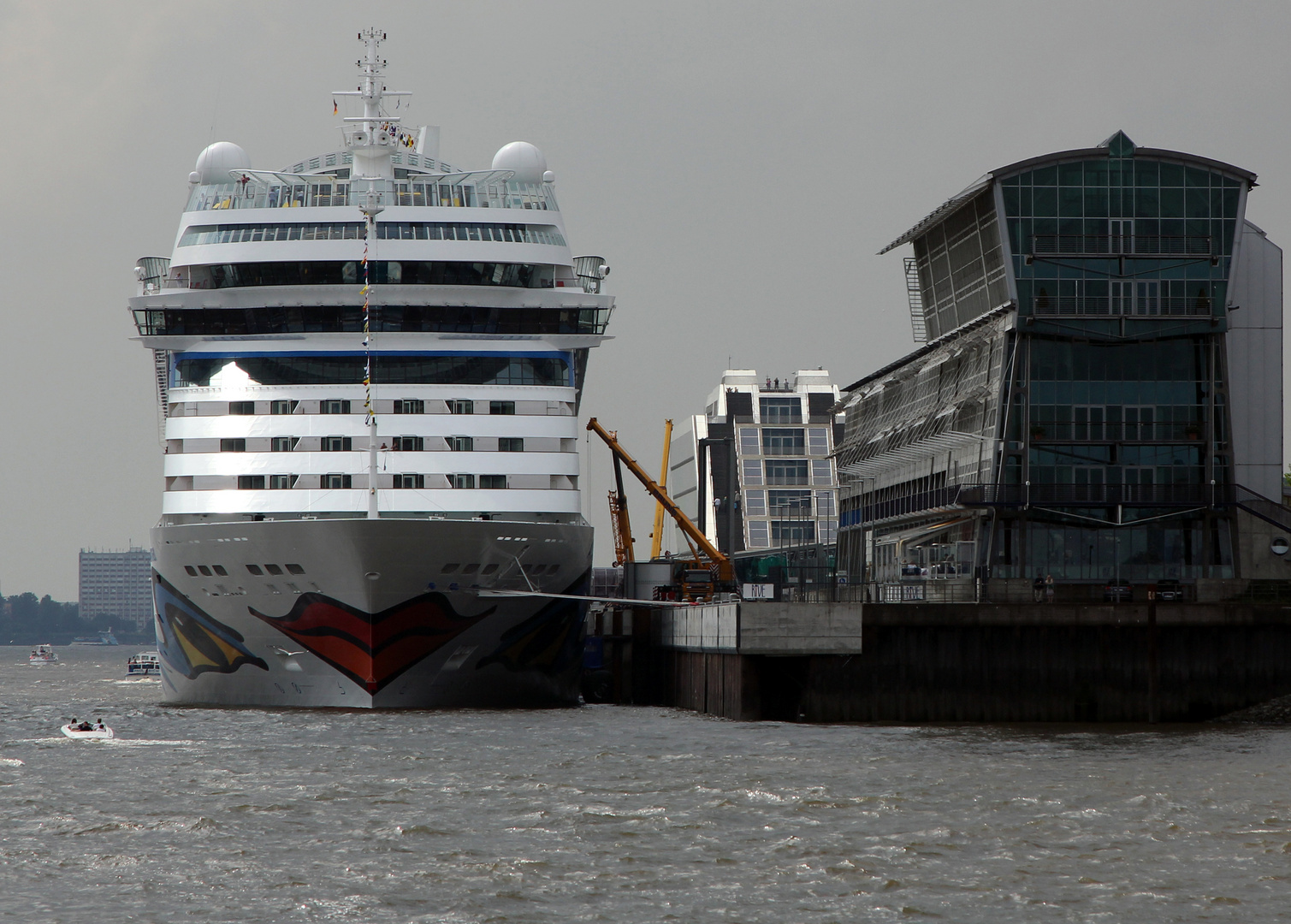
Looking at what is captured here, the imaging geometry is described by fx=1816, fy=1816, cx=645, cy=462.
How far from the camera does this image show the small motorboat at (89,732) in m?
50.5

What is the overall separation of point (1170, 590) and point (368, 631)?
1096 inches

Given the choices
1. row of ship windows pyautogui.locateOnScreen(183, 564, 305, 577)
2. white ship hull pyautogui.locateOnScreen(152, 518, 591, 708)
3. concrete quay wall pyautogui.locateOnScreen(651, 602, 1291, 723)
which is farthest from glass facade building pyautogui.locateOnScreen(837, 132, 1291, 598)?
row of ship windows pyautogui.locateOnScreen(183, 564, 305, 577)

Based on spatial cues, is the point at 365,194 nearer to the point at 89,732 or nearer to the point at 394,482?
the point at 394,482

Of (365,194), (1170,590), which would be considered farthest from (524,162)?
(1170,590)

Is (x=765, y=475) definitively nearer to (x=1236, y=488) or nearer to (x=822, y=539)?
(x=822, y=539)

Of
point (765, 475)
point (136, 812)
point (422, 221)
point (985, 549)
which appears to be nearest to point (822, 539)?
point (765, 475)

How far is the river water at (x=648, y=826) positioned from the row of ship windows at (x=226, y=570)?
16.8 ft

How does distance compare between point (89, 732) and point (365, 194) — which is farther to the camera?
point (365, 194)

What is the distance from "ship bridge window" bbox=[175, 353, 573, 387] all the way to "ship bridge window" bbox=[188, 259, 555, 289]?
3.08m

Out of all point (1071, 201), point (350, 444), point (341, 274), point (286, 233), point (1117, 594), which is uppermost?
point (1071, 201)

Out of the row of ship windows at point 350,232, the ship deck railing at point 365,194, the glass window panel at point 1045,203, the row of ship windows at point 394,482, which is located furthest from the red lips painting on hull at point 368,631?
the glass window panel at point 1045,203

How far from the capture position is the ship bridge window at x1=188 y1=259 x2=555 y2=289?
2324 inches

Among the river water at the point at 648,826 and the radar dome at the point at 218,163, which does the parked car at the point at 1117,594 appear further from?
the radar dome at the point at 218,163

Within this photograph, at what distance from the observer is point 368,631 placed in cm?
5141
